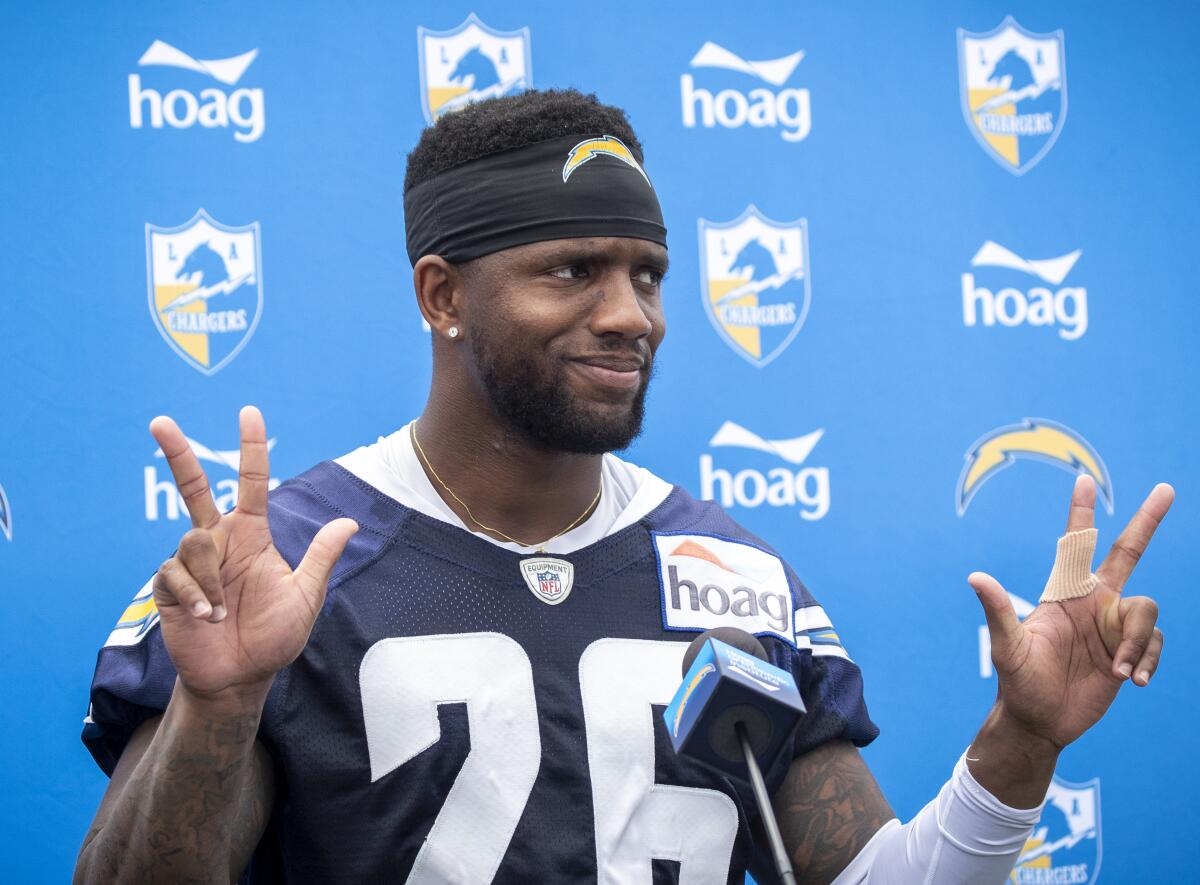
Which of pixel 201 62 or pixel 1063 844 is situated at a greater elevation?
pixel 201 62

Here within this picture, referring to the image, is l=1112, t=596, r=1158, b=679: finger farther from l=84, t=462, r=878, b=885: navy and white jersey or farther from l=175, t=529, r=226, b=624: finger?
l=175, t=529, r=226, b=624: finger

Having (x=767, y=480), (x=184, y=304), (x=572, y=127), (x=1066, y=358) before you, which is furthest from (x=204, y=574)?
(x=1066, y=358)

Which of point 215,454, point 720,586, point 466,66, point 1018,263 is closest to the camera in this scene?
point 720,586

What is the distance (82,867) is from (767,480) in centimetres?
174

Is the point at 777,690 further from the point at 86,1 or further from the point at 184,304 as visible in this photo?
the point at 86,1

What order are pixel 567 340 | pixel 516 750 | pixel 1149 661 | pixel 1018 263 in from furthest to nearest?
1. pixel 1018 263
2. pixel 567 340
3. pixel 516 750
4. pixel 1149 661

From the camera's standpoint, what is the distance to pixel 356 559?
1.71 m

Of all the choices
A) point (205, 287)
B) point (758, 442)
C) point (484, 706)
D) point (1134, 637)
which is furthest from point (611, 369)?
point (205, 287)

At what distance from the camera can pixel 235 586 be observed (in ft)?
4.39

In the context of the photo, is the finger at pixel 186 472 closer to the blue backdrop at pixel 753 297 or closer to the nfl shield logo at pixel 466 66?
the blue backdrop at pixel 753 297

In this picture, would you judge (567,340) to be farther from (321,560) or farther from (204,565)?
(204,565)

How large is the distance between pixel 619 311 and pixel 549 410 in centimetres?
17

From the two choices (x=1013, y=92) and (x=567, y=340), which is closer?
(x=567, y=340)

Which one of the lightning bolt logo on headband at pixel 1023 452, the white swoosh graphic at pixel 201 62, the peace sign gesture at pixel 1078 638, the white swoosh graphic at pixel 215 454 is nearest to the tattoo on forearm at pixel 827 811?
the peace sign gesture at pixel 1078 638
